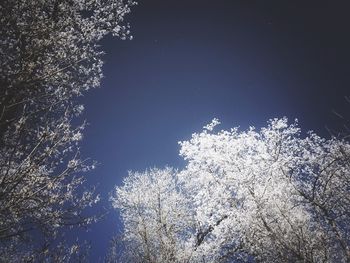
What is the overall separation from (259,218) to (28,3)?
500 inches

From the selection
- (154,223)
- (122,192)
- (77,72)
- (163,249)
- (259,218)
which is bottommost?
(259,218)

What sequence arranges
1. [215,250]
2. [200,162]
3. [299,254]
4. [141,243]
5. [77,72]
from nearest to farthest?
[299,254] → [77,72] → [215,250] → [141,243] → [200,162]

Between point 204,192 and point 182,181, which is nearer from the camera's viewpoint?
point 204,192

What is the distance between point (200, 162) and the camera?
877 inches

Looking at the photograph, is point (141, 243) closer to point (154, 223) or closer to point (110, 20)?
point (154, 223)

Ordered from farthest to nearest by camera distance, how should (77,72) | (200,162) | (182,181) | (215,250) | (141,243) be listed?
(182,181)
(200,162)
(141,243)
(215,250)
(77,72)

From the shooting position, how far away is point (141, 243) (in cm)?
2023

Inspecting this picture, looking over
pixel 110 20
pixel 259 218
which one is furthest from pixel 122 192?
pixel 110 20

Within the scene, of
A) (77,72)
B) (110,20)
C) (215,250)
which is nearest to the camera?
(77,72)

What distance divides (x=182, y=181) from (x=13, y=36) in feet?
54.6

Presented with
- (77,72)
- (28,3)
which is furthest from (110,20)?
(28,3)

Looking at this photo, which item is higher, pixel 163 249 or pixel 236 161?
pixel 236 161

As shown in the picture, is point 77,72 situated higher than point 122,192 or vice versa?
point 122,192

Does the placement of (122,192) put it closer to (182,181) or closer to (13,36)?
(182,181)
